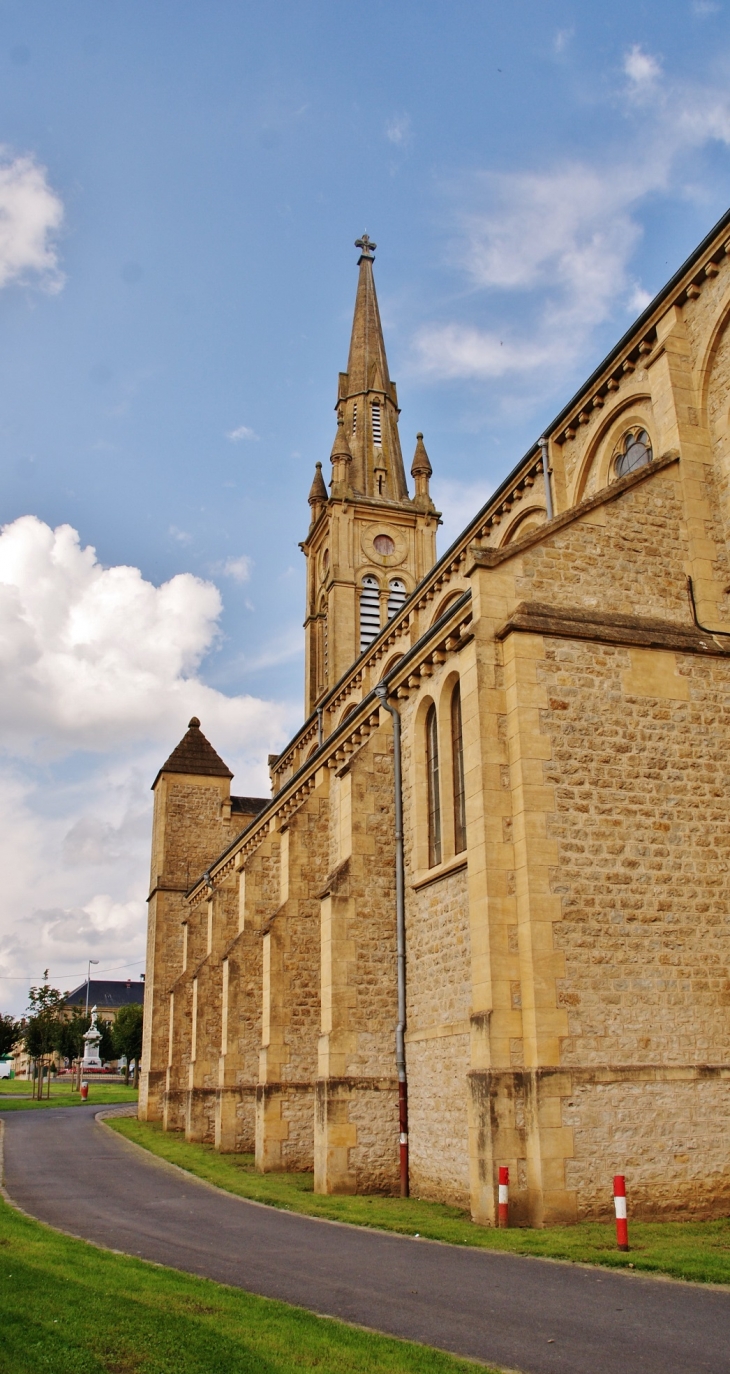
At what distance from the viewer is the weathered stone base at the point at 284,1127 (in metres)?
20.2

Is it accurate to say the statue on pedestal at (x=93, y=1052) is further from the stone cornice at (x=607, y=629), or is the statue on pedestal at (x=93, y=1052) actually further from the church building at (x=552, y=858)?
the stone cornice at (x=607, y=629)

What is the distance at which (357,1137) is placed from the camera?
16281mm

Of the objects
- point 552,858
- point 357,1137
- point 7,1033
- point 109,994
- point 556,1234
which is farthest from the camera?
point 109,994

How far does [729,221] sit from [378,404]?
3567 cm

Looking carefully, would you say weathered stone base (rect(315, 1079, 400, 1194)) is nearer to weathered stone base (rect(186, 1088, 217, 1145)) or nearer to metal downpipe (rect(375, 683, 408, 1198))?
metal downpipe (rect(375, 683, 408, 1198))

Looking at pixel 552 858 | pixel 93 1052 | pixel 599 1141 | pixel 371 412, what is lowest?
pixel 599 1141

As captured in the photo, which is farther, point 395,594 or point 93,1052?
point 93,1052

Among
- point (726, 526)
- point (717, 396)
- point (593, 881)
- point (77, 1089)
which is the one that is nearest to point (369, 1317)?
point (593, 881)

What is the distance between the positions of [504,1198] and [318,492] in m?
39.9

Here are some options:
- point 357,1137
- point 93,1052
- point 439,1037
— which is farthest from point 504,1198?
point 93,1052

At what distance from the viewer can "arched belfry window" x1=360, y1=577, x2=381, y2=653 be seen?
145 ft

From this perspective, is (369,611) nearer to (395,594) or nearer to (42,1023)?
(395,594)

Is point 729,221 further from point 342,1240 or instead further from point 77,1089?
point 77,1089

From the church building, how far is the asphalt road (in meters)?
1.96
